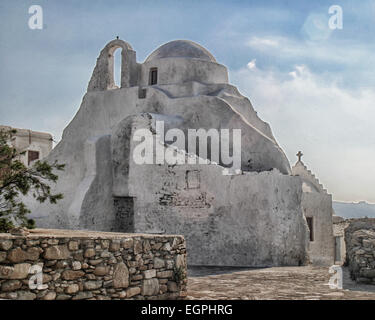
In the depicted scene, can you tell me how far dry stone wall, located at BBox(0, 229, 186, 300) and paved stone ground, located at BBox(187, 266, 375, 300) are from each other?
2.41 ft

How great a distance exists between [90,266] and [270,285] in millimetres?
3585

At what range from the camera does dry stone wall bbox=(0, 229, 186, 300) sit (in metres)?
4.56

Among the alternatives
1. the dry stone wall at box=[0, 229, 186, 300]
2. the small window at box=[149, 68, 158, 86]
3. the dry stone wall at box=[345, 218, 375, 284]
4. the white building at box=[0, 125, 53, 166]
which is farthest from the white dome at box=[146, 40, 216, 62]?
the dry stone wall at box=[0, 229, 186, 300]

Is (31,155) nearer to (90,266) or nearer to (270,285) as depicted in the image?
(270,285)

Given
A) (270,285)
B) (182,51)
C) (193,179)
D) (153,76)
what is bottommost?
(270,285)

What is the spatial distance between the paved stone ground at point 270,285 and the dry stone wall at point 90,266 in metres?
0.74

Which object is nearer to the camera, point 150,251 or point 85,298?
point 85,298

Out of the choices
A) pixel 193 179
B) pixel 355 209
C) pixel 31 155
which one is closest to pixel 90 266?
pixel 193 179

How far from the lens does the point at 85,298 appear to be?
5.04 metres

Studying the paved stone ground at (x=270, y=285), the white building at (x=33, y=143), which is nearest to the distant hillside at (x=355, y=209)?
the white building at (x=33, y=143)

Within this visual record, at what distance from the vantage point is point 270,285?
7.64 m

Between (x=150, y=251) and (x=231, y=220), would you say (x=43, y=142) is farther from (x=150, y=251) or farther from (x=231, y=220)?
(x=150, y=251)

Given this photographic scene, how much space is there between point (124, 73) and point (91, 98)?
151 centimetres

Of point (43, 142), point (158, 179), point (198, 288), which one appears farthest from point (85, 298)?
point (43, 142)
